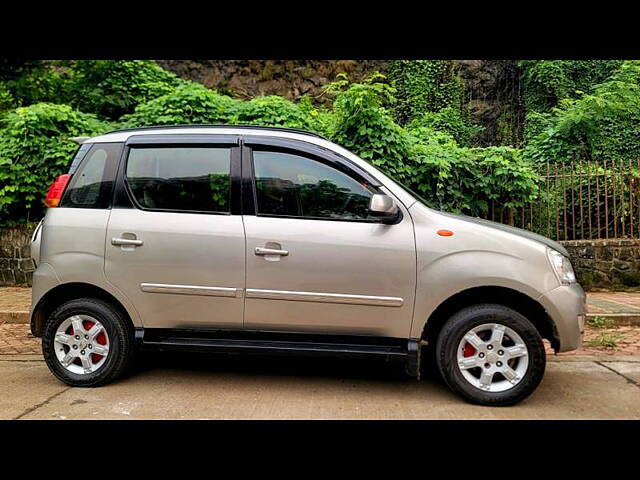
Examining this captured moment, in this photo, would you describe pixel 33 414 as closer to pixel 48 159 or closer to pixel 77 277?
pixel 77 277

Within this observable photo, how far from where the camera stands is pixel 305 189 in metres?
4.39

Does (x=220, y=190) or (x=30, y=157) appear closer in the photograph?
(x=220, y=190)

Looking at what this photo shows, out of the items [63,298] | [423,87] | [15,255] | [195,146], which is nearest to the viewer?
[195,146]

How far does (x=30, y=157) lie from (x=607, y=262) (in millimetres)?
9845

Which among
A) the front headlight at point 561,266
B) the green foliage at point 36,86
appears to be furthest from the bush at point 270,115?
the front headlight at point 561,266

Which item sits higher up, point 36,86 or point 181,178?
point 36,86

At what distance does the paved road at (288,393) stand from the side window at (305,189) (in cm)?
145

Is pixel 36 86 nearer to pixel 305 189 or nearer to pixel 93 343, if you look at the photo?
pixel 93 343

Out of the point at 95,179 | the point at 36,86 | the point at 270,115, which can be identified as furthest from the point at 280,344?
the point at 36,86

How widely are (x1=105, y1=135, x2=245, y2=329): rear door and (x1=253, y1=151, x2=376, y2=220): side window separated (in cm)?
22

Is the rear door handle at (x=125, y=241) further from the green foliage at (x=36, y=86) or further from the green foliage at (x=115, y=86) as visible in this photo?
the green foliage at (x=36, y=86)

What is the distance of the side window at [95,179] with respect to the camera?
455cm

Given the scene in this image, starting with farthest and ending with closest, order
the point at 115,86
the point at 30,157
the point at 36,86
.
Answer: the point at 36,86, the point at 115,86, the point at 30,157

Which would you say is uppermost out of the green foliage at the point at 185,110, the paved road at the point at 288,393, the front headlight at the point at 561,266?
the green foliage at the point at 185,110
